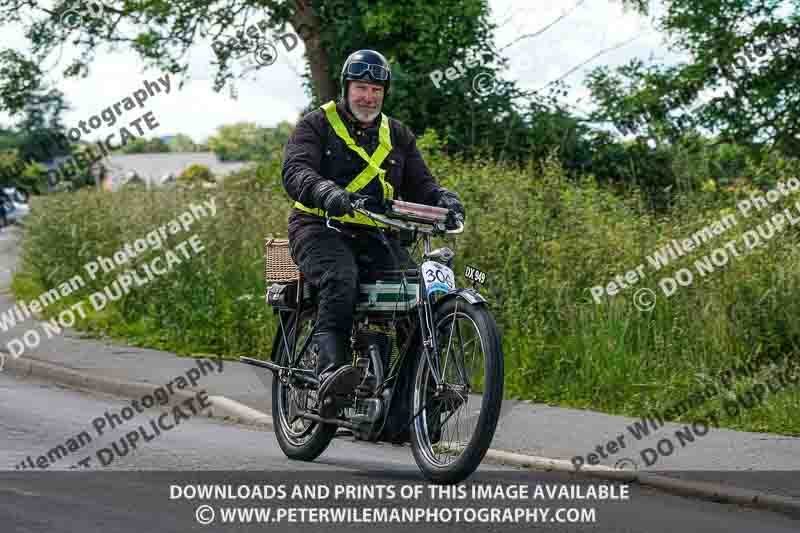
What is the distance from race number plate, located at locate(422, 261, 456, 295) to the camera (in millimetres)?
6973

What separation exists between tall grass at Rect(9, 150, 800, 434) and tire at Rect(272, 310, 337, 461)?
3177 mm

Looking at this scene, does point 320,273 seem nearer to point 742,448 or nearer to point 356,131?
point 356,131

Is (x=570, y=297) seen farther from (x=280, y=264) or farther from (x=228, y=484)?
(x=228, y=484)

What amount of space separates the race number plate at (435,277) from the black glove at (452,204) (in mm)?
384

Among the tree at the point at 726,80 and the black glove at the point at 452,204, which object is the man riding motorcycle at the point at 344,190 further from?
the tree at the point at 726,80

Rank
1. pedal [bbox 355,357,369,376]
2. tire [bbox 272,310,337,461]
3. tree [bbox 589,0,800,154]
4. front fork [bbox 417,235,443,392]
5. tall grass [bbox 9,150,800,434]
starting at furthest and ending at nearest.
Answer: tree [bbox 589,0,800,154] < tall grass [bbox 9,150,800,434] < tire [bbox 272,310,337,461] < pedal [bbox 355,357,369,376] < front fork [bbox 417,235,443,392]

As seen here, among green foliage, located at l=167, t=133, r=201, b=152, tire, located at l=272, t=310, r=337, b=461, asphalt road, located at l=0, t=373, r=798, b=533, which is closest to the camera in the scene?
asphalt road, located at l=0, t=373, r=798, b=533

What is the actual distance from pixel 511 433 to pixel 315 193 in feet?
9.95

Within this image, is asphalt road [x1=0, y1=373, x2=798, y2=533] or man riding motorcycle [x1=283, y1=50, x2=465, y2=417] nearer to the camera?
asphalt road [x1=0, y1=373, x2=798, y2=533]

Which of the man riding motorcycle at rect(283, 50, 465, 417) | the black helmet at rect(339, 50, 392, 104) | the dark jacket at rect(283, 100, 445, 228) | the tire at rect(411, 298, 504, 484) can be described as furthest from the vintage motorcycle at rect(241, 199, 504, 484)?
the black helmet at rect(339, 50, 392, 104)

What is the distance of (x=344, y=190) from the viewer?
717 centimetres

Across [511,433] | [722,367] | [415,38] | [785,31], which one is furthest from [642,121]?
[511,433]

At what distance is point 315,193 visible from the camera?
283 inches

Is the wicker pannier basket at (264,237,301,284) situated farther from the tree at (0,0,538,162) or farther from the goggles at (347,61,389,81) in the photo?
the tree at (0,0,538,162)
